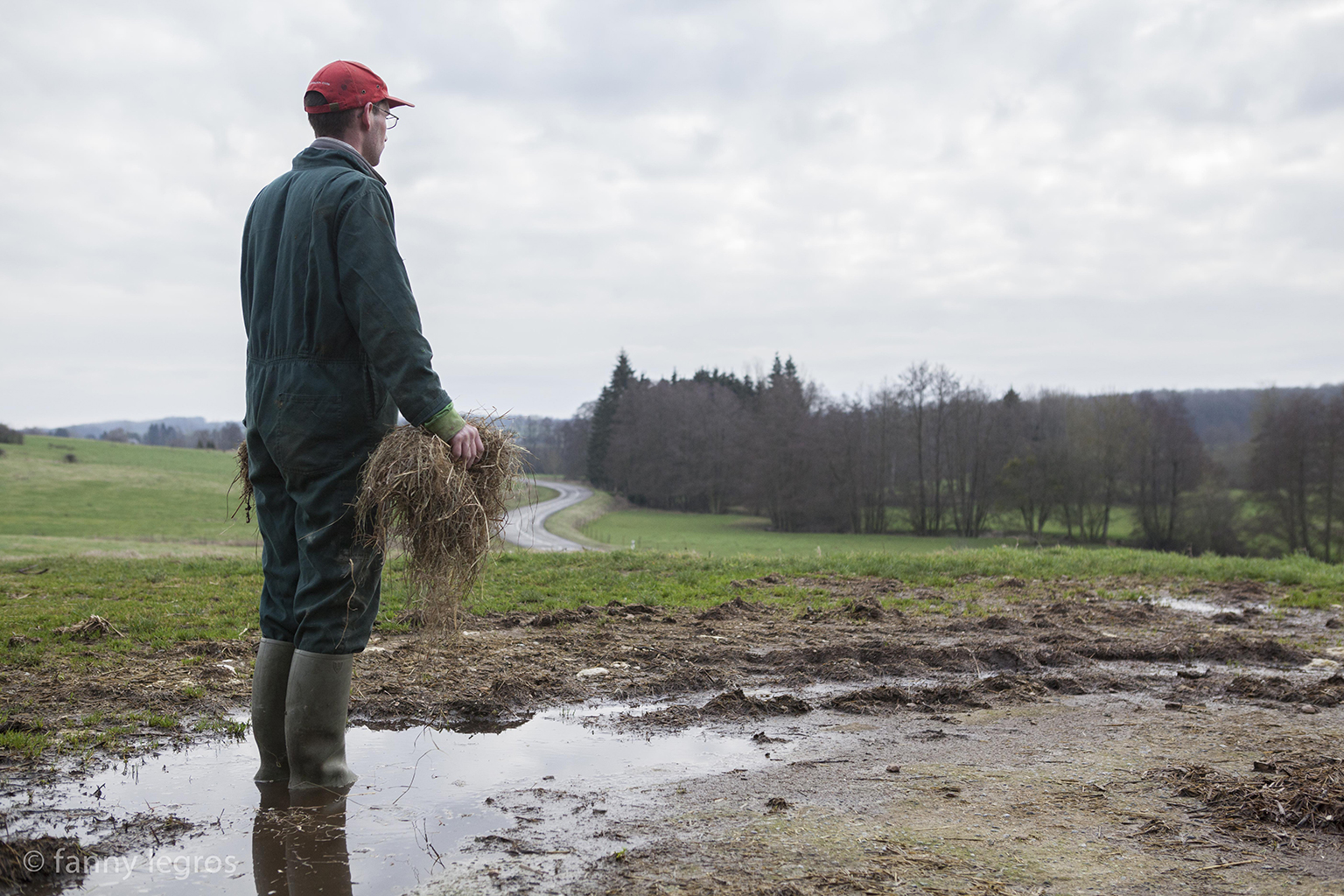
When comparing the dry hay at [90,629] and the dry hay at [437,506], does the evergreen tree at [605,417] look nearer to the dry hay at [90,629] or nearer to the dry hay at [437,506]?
the dry hay at [90,629]

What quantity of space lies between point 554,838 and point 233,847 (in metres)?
1.04

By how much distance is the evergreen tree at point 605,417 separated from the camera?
87312 millimetres

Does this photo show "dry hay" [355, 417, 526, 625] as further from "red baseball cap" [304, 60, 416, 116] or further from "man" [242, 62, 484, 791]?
"red baseball cap" [304, 60, 416, 116]

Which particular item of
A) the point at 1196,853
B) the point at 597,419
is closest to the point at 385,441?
the point at 1196,853

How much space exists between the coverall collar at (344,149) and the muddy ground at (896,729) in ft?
7.60

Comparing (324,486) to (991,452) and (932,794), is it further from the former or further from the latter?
(991,452)

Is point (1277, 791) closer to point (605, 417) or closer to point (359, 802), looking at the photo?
point (359, 802)

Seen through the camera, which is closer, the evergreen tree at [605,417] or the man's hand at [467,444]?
the man's hand at [467,444]

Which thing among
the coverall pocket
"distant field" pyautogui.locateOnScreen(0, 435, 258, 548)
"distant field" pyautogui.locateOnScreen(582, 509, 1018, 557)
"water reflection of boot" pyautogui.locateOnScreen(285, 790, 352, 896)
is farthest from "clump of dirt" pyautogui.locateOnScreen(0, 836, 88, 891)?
"distant field" pyautogui.locateOnScreen(582, 509, 1018, 557)

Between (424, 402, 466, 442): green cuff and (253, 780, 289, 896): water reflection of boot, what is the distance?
4.86 ft

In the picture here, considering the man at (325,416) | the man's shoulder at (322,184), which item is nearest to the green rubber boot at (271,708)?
the man at (325,416)

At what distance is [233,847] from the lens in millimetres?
2836

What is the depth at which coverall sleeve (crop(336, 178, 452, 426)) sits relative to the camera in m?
3.25

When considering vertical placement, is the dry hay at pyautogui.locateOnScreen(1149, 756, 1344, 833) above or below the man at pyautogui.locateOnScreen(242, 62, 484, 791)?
below
